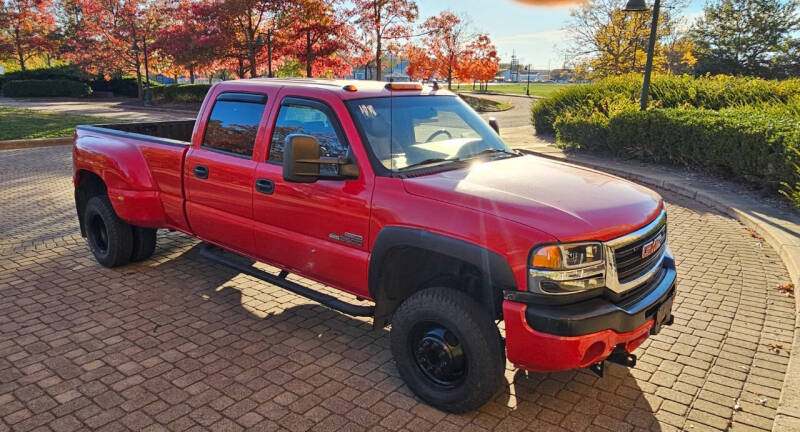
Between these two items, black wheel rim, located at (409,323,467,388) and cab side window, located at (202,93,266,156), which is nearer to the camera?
black wheel rim, located at (409,323,467,388)

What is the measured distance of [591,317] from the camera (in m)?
3.03

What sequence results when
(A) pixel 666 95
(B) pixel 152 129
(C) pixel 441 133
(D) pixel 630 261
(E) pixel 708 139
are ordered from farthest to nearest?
1. (A) pixel 666 95
2. (E) pixel 708 139
3. (B) pixel 152 129
4. (C) pixel 441 133
5. (D) pixel 630 261

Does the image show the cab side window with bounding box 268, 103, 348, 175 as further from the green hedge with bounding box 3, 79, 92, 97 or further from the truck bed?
the green hedge with bounding box 3, 79, 92, 97

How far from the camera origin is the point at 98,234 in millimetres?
6277

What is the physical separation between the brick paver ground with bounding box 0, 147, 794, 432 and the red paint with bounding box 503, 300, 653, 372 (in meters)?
0.56

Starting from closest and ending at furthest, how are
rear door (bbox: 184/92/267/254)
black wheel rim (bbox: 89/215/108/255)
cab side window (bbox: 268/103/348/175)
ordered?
cab side window (bbox: 268/103/348/175)
rear door (bbox: 184/92/267/254)
black wheel rim (bbox: 89/215/108/255)

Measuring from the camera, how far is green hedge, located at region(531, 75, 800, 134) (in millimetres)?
14539

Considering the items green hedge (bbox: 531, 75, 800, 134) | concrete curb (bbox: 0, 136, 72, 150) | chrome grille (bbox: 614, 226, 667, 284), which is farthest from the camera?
concrete curb (bbox: 0, 136, 72, 150)

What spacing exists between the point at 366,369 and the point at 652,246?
2096mm

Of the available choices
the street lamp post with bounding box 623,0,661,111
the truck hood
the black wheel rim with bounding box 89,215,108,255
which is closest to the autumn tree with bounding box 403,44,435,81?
the street lamp post with bounding box 623,0,661,111

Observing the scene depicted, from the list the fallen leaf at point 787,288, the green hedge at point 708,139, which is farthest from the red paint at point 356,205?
the green hedge at point 708,139

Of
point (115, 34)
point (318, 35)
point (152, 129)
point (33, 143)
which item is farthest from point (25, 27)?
point (152, 129)

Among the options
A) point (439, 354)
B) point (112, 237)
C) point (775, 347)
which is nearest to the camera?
point (439, 354)

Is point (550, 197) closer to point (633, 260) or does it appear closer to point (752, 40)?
point (633, 260)
